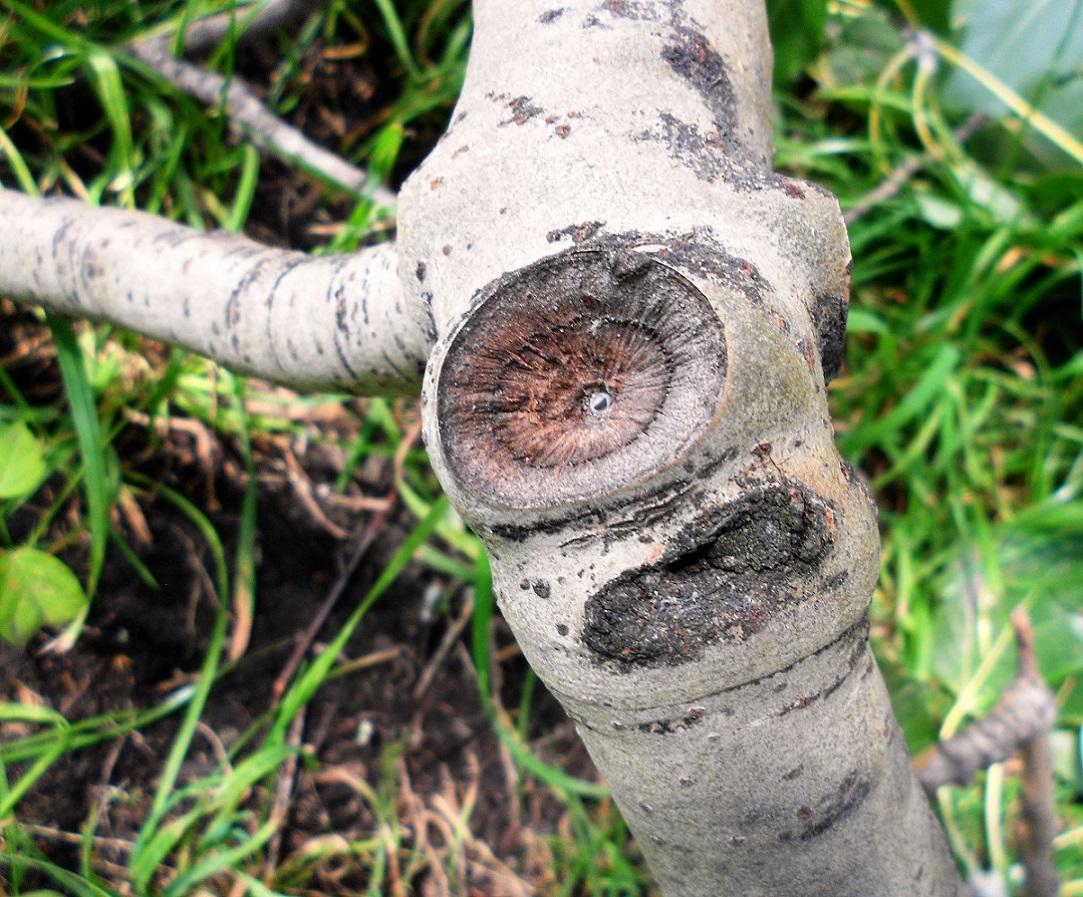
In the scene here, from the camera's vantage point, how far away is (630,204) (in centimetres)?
70

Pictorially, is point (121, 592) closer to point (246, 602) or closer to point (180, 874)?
point (246, 602)

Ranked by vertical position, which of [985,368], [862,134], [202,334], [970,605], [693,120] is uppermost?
[693,120]

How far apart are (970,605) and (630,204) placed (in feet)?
4.39

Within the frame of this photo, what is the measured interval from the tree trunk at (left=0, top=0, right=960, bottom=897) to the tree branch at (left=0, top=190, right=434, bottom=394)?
105 millimetres

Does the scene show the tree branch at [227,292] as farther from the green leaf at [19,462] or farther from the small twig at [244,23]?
the small twig at [244,23]

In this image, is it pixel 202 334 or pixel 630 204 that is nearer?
pixel 630 204

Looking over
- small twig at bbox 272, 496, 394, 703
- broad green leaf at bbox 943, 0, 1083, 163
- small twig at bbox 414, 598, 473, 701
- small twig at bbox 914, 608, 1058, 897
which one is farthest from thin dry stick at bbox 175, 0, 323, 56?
small twig at bbox 914, 608, 1058, 897

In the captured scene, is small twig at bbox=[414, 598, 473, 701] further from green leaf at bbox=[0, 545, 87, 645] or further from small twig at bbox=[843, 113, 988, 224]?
small twig at bbox=[843, 113, 988, 224]

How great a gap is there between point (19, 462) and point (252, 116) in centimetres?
76

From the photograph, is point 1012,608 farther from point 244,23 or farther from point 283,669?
point 244,23

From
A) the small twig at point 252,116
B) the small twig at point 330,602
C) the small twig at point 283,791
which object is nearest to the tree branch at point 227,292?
the small twig at point 252,116

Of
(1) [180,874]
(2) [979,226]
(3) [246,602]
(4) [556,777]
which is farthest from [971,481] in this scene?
(1) [180,874]

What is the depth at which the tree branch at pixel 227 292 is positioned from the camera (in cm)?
93

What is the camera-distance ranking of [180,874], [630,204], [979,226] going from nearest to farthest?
[630,204] → [180,874] → [979,226]
